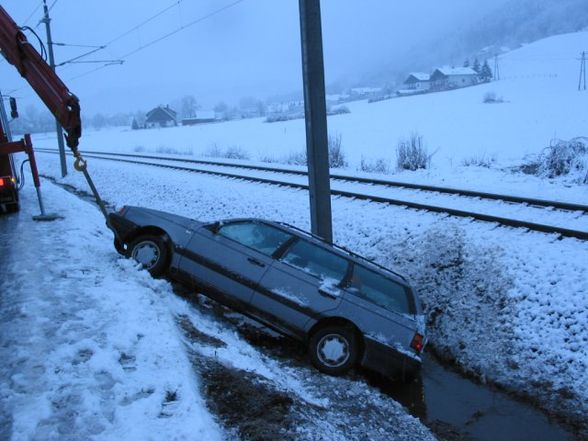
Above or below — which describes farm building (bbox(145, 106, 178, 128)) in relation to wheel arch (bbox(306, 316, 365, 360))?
above

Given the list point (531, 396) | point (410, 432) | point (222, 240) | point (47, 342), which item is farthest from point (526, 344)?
point (47, 342)

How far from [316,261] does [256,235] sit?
3.14 ft

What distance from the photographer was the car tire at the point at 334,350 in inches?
247

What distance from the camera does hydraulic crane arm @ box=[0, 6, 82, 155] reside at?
8.96 m

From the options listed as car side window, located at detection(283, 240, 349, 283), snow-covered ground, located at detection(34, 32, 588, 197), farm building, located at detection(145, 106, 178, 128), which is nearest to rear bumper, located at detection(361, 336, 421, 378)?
car side window, located at detection(283, 240, 349, 283)

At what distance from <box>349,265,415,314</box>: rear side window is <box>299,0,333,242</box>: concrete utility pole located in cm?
257

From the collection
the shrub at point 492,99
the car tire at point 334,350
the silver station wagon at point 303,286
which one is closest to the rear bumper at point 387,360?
the silver station wagon at point 303,286

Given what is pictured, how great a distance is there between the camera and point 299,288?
6480mm

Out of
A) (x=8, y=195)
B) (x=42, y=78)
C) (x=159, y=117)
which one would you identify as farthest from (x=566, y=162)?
(x=159, y=117)

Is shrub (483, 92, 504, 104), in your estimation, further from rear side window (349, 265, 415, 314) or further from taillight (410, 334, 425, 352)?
taillight (410, 334, 425, 352)

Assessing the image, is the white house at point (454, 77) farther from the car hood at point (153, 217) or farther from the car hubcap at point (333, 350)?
the car hubcap at point (333, 350)

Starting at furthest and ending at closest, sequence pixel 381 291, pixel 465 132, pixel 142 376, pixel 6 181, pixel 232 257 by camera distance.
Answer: pixel 465 132 < pixel 6 181 < pixel 232 257 < pixel 381 291 < pixel 142 376

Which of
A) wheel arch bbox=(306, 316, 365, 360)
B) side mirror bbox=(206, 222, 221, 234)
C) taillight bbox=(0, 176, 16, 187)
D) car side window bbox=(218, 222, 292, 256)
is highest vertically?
taillight bbox=(0, 176, 16, 187)

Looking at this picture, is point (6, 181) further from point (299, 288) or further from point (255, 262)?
point (299, 288)
